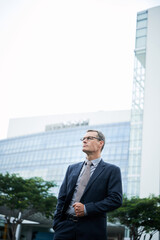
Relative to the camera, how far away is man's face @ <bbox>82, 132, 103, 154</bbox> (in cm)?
429

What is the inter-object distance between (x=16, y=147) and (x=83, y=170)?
215ft

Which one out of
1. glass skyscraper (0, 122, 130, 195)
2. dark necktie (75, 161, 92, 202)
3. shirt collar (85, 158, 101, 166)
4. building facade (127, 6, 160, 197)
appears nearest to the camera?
dark necktie (75, 161, 92, 202)

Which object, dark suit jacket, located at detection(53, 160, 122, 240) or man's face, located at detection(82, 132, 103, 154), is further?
man's face, located at detection(82, 132, 103, 154)

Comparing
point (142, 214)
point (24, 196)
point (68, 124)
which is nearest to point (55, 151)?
point (68, 124)

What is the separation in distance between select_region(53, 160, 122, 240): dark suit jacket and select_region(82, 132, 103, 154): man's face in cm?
21

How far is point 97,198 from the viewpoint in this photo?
388 centimetres

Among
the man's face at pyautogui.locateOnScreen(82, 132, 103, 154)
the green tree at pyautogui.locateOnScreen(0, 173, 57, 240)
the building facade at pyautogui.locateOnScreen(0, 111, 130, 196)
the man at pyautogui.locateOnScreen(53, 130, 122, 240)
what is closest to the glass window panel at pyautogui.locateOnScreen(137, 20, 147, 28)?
the building facade at pyautogui.locateOnScreen(0, 111, 130, 196)

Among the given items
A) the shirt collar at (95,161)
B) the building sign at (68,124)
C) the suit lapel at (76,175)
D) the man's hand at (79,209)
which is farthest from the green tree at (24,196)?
the building sign at (68,124)

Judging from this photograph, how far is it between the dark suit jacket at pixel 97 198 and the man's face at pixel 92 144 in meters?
0.21

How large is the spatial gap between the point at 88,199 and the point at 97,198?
0.10 m

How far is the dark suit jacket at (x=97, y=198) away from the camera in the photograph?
3.72m

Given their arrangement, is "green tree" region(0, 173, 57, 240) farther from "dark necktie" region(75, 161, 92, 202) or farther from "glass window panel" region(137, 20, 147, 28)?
"glass window panel" region(137, 20, 147, 28)

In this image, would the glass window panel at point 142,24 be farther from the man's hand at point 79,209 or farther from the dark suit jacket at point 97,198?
the man's hand at point 79,209

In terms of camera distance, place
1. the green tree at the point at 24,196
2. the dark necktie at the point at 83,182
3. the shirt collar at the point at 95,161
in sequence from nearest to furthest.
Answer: the dark necktie at the point at 83,182 < the shirt collar at the point at 95,161 < the green tree at the point at 24,196
